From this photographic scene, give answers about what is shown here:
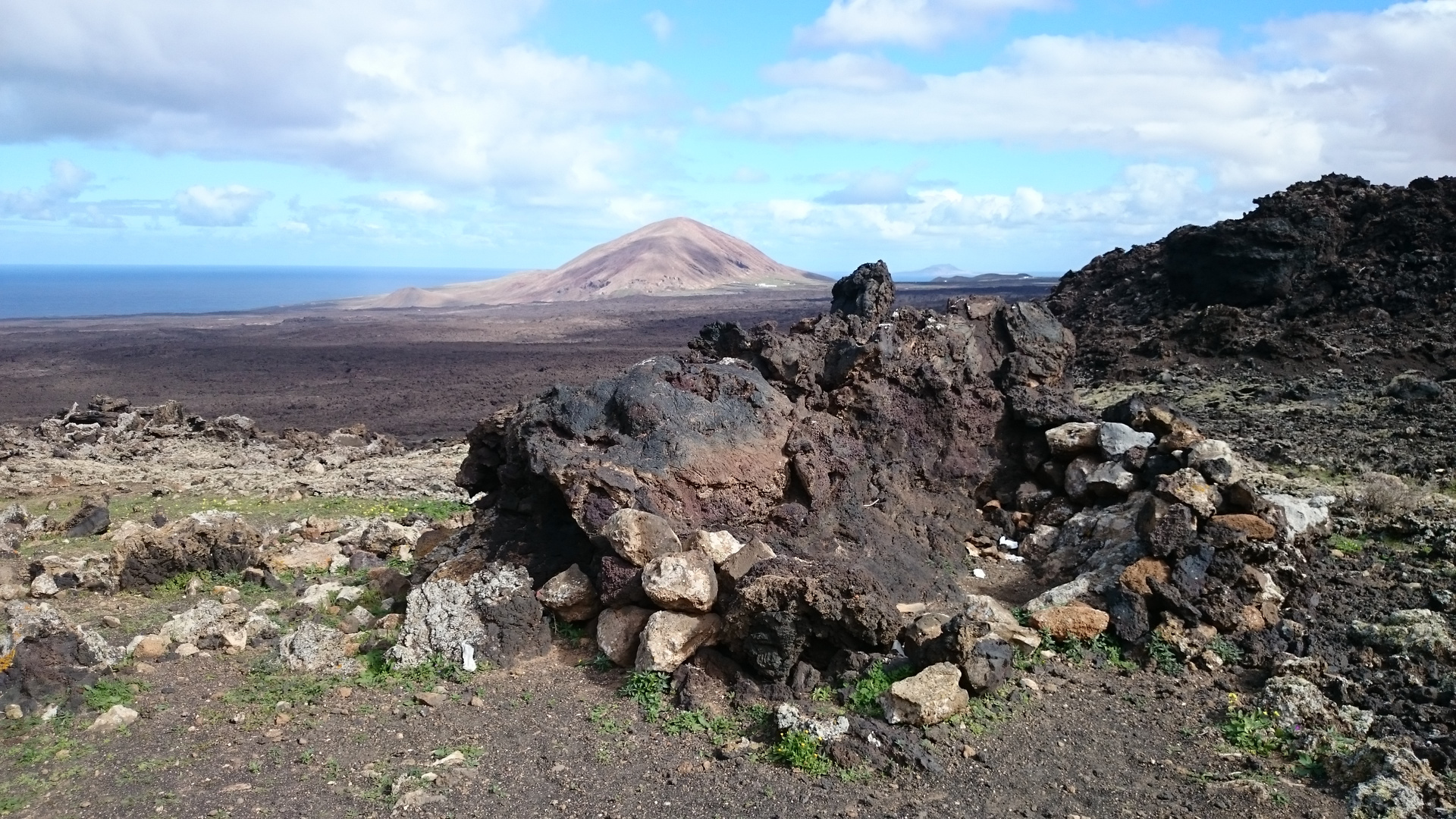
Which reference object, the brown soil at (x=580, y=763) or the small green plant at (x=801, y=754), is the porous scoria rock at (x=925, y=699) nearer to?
the brown soil at (x=580, y=763)

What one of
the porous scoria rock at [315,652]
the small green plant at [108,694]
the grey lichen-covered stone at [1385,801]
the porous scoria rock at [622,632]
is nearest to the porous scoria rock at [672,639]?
the porous scoria rock at [622,632]

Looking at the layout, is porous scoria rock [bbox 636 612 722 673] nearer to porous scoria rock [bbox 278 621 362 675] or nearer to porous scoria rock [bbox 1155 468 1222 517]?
porous scoria rock [bbox 278 621 362 675]

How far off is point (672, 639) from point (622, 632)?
1.40 ft

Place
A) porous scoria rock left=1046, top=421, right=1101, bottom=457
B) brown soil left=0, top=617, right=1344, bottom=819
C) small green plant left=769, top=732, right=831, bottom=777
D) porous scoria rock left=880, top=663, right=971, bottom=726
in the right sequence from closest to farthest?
brown soil left=0, top=617, right=1344, bottom=819
small green plant left=769, top=732, right=831, bottom=777
porous scoria rock left=880, top=663, right=971, bottom=726
porous scoria rock left=1046, top=421, right=1101, bottom=457

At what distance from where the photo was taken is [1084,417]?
10.2 meters

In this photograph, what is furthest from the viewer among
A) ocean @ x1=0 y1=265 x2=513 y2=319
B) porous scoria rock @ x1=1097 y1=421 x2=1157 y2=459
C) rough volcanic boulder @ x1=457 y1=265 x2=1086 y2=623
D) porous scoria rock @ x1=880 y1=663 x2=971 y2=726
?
ocean @ x1=0 y1=265 x2=513 y2=319

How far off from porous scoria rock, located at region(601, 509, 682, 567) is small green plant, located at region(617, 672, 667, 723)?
31.2 inches

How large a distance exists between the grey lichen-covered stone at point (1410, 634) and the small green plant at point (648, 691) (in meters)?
4.88

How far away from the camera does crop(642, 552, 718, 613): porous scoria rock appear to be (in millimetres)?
6617

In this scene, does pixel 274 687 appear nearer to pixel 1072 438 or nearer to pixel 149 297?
pixel 1072 438

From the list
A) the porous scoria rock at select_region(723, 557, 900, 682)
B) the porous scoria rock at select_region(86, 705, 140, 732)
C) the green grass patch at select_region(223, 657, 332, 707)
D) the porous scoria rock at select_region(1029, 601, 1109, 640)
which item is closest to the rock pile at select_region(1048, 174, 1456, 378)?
the porous scoria rock at select_region(1029, 601, 1109, 640)

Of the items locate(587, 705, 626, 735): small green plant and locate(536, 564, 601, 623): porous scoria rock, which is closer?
locate(587, 705, 626, 735): small green plant

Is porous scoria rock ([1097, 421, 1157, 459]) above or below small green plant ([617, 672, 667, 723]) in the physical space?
above

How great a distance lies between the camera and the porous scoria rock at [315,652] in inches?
269
